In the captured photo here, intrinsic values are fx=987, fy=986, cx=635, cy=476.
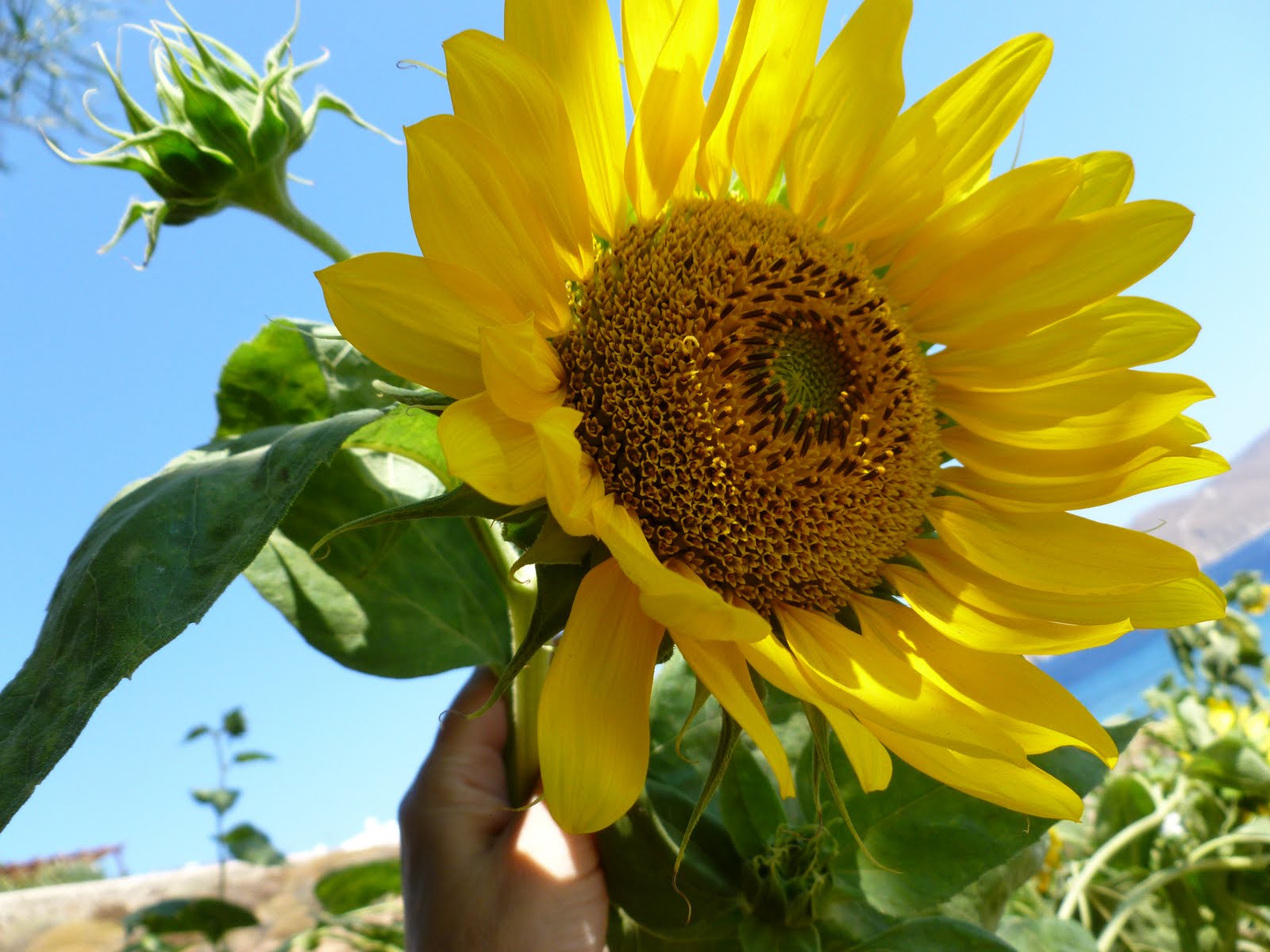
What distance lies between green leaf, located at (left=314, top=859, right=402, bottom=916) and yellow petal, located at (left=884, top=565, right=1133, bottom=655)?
1.24 metres

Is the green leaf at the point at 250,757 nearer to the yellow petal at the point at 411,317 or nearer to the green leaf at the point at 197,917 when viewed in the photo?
the green leaf at the point at 197,917

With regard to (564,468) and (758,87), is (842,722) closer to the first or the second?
(564,468)

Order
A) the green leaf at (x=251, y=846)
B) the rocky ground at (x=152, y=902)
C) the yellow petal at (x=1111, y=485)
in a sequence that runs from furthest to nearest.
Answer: the rocky ground at (x=152, y=902) < the green leaf at (x=251, y=846) < the yellow petal at (x=1111, y=485)

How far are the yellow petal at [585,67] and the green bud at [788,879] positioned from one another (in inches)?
24.6

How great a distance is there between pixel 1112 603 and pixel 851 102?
0.53 metres

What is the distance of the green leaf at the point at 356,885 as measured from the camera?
1.84m

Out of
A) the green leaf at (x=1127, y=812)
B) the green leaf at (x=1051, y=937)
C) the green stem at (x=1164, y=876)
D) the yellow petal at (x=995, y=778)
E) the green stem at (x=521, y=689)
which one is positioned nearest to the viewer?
the yellow petal at (x=995, y=778)

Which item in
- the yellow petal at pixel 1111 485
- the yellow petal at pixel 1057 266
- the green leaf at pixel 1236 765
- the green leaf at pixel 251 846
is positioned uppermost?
the yellow petal at pixel 1057 266

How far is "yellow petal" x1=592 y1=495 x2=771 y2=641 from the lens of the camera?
2.03 ft

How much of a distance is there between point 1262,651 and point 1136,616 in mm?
2263

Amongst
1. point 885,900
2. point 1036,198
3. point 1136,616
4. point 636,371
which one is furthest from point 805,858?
point 1036,198

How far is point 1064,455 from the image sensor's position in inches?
40.3

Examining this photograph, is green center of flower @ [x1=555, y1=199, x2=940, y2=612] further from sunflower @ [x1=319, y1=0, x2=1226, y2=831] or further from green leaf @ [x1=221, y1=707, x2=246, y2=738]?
green leaf @ [x1=221, y1=707, x2=246, y2=738]

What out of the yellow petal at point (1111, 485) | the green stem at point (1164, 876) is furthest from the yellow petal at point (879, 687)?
the green stem at point (1164, 876)
